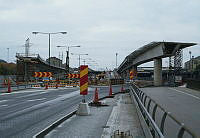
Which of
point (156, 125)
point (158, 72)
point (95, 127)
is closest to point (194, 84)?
point (158, 72)

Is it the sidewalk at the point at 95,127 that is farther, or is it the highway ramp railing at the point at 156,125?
the sidewalk at the point at 95,127

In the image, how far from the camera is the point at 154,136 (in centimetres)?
564

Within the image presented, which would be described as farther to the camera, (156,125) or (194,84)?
(194,84)

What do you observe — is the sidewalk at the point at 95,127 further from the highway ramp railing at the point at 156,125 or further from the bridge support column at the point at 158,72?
the bridge support column at the point at 158,72

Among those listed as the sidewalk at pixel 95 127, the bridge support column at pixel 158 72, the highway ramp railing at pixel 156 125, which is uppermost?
the bridge support column at pixel 158 72

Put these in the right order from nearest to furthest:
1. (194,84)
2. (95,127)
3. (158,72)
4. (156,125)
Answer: (156,125)
(95,127)
(194,84)
(158,72)

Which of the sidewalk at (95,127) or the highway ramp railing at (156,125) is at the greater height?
the highway ramp railing at (156,125)

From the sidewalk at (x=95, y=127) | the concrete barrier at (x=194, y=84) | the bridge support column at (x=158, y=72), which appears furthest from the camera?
the bridge support column at (x=158, y=72)

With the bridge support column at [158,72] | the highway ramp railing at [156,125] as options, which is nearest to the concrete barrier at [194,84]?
the bridge support column at [158,72]

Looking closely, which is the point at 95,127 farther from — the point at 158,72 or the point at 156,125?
the point at 158,72

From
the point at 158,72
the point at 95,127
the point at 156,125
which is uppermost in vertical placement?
the point at 158,72

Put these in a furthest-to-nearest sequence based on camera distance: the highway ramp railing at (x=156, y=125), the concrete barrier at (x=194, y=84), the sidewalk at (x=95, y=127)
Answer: the concrete barrier at (x=194, y=84)
the sidewalk at (x=95, y=127)
the highway ramp railing at (x=156, y=125)

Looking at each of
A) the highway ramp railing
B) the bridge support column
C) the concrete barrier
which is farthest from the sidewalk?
the bridge support column

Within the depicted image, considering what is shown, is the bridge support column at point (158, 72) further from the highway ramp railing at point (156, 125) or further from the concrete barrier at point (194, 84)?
the highway ramp railing at point (156, 125)
